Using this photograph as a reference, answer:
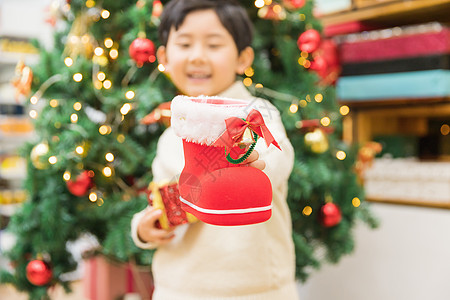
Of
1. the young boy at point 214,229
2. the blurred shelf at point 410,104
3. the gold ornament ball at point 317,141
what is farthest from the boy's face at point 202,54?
the blurred shelf at point 410,104

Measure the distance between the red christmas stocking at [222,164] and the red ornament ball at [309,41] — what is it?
24.8 inches

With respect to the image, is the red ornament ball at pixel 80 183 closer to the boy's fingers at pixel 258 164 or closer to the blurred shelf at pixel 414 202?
the boy's fingers at pixel 258 164

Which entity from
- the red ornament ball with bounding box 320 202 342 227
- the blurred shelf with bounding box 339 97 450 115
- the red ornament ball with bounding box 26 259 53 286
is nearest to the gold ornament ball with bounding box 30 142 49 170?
the red ornament ball with bounding box 26 259 53 286

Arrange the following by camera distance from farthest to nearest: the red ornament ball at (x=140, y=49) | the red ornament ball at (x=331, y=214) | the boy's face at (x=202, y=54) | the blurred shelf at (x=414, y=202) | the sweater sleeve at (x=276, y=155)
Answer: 1. the blurred shelf at (x=414, y=202)
2. the red ornament ball at (x=331, y=214)
3. the red ornament ball at (x=140, y=49)
4. the boy's face at (x=202, y=54)
5. the sweater sleeve at (x=276, y=155)

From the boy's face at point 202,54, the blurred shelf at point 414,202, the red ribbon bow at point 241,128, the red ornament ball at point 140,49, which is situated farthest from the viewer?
the blurred shelf at point 414,202

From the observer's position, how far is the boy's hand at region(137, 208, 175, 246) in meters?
0.80

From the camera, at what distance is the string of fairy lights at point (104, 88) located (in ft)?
3.60

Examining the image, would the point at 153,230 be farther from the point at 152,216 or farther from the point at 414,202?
the point at 414,202

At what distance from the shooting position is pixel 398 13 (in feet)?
5.19

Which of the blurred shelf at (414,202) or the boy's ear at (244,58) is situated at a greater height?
the boy's ear at (244,58)

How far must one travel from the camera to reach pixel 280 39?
1229 mm

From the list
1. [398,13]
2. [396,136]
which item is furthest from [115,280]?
[398,13]

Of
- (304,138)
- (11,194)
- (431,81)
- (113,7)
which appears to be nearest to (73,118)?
(113,7)

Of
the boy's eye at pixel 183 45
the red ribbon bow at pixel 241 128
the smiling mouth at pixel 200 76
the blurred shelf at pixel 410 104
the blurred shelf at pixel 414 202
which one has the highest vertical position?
the boy's eye at pixel 183 45
